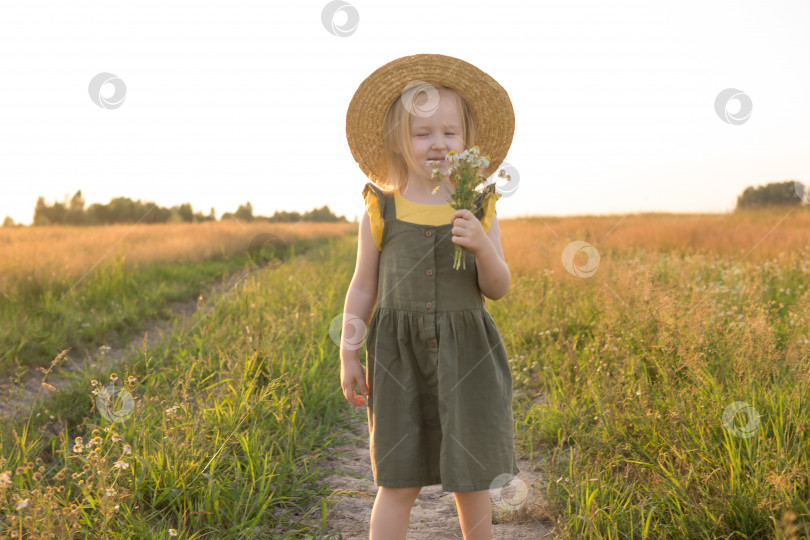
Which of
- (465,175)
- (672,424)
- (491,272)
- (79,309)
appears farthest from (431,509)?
(79,309)

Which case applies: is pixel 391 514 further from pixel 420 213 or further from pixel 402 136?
pixel 402 136

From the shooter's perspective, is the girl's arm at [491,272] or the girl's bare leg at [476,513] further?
the girl's bare leg at [476,513]

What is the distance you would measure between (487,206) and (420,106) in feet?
1.72

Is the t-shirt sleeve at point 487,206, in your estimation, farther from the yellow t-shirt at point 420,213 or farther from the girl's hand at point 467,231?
the girl's hand at point 467,231

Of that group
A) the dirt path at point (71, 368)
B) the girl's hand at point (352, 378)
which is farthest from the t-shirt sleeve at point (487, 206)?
the dirt path at point (71, 368)

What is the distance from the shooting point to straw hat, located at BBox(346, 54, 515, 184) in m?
2.46

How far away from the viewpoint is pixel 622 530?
7.92 ft

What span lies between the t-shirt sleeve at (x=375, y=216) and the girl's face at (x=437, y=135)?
24 centimetres

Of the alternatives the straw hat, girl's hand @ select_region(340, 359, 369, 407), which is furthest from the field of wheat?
the straw hat

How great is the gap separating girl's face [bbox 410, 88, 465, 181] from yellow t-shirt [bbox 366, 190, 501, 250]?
15 cm

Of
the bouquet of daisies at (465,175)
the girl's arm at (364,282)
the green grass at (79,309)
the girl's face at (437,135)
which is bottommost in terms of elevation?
the green grass at (79,309)

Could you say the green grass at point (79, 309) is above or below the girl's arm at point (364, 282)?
below

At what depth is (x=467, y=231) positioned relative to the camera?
2.01 metres

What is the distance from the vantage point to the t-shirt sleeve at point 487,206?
2.31 m
